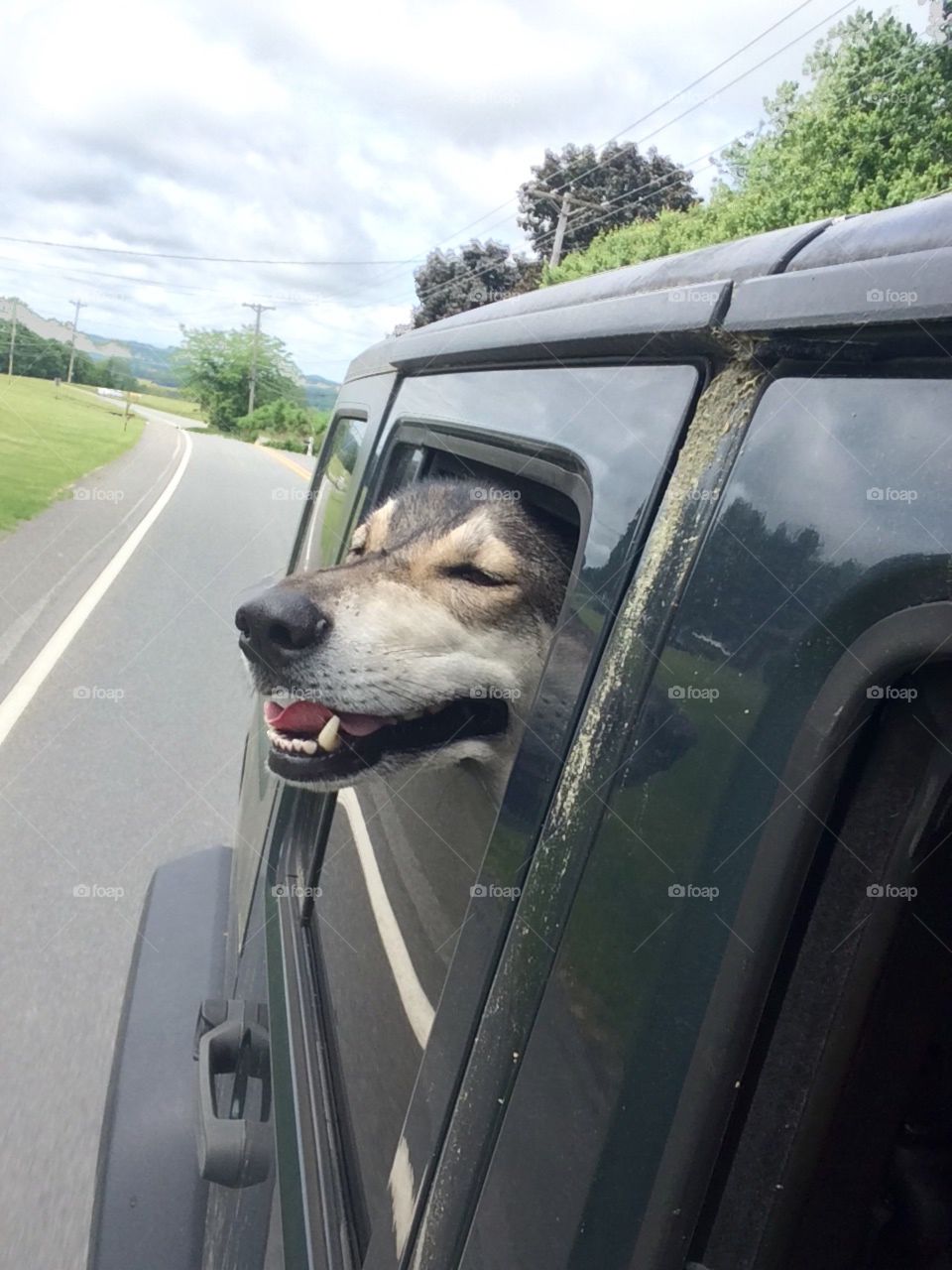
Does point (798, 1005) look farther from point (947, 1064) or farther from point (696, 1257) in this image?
point (947, 1064)

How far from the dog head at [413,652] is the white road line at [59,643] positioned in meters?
5.67

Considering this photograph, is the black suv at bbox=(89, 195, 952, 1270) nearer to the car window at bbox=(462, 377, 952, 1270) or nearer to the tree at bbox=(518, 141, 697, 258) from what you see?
the car window at bbox=(462, 377, 952, 1270)

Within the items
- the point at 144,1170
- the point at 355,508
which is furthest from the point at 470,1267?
the point at 355,508

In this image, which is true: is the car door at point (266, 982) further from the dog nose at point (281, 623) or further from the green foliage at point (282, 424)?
the green foliage at point (282, 424)

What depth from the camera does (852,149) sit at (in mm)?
16141

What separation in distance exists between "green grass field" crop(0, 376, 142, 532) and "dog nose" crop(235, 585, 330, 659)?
1439 centimetres

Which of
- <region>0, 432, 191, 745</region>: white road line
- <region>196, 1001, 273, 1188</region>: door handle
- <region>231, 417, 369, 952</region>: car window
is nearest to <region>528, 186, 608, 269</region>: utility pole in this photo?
<region>0, 432, 191, 745</region>: white road line

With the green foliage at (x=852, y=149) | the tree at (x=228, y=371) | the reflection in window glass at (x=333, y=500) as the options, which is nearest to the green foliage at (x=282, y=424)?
the tree at (x=228, y=371)

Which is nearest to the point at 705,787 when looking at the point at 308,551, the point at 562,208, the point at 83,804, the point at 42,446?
the point at 308,551

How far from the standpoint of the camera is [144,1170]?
188 cm

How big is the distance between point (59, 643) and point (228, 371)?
70885 mm

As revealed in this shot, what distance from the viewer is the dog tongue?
180 centimetres

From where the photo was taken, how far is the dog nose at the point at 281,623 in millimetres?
1745

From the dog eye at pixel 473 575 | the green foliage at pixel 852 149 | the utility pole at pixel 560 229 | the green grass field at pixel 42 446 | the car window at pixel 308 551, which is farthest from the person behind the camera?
the utility pole at pixel 560 229
